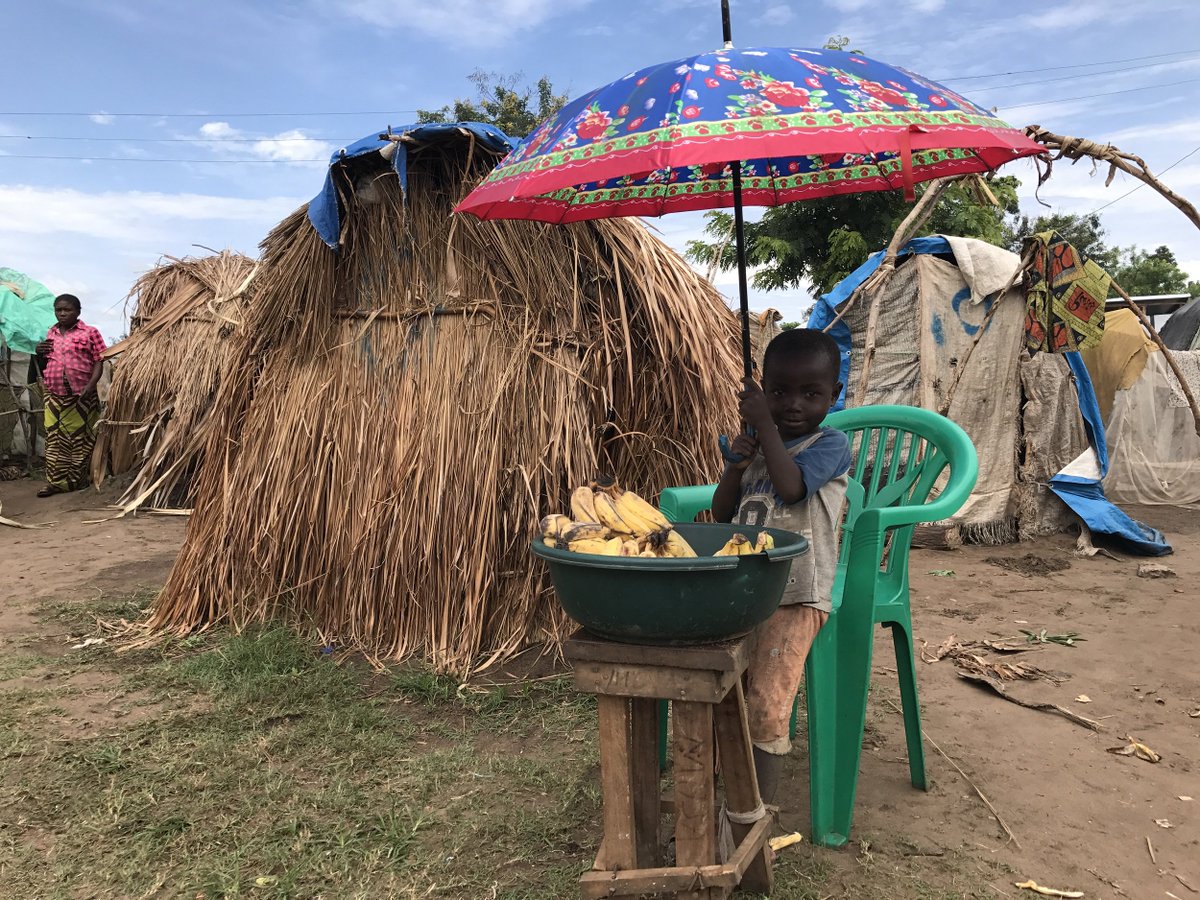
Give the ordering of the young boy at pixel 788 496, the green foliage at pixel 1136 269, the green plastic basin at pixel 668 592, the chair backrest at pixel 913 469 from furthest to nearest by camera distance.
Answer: the green foliage at pixel 1136 269 → the chair backrest at pixel 913 469 → the young boy at pixel 788 496 → the green plastic basin at pixel 668 592

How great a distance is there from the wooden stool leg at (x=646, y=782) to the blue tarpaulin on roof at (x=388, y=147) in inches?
107

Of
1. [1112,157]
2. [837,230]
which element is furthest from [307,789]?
[837,230]

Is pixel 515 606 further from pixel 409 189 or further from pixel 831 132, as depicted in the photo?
pixel 831 132

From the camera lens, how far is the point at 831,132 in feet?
5.54

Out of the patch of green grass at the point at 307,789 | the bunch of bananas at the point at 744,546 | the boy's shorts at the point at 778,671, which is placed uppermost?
the bunch of bananas at the point at 744,546

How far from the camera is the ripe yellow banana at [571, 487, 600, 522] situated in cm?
191

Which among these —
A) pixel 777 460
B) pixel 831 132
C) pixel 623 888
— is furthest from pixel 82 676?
pixel 831 132

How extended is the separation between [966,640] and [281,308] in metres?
4.11

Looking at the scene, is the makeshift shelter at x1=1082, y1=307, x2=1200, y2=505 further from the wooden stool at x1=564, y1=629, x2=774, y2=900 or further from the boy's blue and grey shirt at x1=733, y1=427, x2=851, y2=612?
the wooden stool at x1=564, y1=629, x2=774, y2=900

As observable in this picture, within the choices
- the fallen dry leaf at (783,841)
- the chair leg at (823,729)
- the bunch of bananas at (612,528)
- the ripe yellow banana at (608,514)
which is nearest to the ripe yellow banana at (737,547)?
the bunch of bananas at (612,528)

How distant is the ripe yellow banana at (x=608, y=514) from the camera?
72.7 inches

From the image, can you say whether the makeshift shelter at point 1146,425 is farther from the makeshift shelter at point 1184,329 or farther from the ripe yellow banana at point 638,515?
the ripe yellow banana at point 638,515

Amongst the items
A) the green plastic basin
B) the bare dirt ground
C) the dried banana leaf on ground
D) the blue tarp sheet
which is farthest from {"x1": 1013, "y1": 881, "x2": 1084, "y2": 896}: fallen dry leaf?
the blue tarp sheet

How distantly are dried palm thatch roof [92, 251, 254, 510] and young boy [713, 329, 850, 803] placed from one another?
7.12 metres
